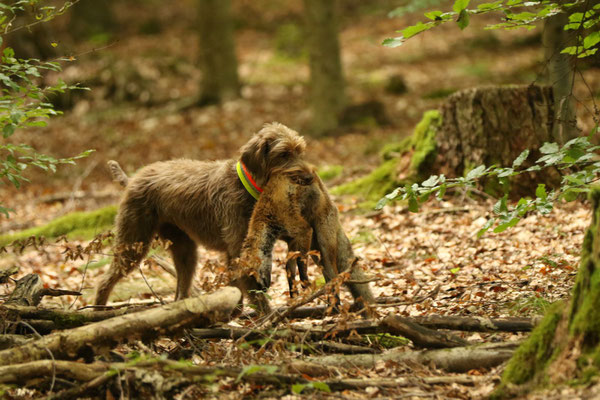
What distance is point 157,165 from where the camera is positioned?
21.3 ft

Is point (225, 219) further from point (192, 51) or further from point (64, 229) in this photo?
point (192, 51)

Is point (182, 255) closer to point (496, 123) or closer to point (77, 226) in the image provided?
point (77, 226)

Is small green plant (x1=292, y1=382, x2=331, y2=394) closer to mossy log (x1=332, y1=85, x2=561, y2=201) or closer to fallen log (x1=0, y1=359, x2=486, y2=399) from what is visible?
fallen log (x1=0, y1=359, x2=486, y2=399)

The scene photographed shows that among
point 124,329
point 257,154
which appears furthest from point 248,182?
point 124,329

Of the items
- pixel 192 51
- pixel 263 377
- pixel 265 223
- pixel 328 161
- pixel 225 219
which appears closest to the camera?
pixel 263 377

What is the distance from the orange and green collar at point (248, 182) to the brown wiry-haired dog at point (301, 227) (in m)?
0.36

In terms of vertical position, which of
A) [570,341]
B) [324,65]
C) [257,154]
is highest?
[324,65]

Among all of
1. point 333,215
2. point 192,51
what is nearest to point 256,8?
point 192,51

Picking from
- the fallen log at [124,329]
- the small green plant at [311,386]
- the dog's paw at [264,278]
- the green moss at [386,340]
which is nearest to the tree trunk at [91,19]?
the dog's paw at [264,278]

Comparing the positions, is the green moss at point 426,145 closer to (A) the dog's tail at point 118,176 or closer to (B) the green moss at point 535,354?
(A) the dog's tail at point 118,176

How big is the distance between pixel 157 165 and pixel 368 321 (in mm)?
3374

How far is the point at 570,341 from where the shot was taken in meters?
3.19

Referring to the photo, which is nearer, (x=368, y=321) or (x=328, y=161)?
(x=368, y=321)

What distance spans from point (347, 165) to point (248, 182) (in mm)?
6736
